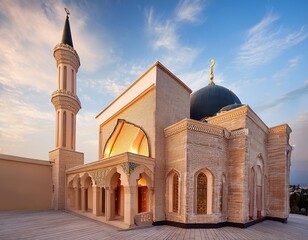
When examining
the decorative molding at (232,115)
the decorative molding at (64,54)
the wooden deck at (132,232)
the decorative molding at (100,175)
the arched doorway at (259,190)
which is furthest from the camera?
the decorative molding at (64,54)

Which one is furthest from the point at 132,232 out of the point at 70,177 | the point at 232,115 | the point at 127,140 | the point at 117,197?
the point at 70,177

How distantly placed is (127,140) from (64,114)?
677 cm

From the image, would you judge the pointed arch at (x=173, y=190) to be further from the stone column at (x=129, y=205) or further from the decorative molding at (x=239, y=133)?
the decorative molding at (x=239, y=133)

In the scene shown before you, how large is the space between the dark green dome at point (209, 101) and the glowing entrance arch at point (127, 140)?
5662 millimetres

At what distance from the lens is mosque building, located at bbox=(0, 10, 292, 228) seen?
8680 millimetres

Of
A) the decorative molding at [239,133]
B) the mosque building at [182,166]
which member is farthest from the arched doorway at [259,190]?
the decorative molding at [239,133]

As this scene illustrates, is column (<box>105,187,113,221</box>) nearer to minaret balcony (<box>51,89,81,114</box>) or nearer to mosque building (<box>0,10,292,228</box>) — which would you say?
mosque building (<box>0,10,292,228</box>)

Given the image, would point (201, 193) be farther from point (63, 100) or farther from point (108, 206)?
point (63, 100)

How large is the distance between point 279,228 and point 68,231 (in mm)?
9185

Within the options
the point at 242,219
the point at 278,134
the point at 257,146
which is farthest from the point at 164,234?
the point at 278,134

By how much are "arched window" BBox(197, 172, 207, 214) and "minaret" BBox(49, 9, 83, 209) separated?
1077 cm

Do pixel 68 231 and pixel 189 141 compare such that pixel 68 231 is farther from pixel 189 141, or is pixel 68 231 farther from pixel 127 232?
pixel 189 141

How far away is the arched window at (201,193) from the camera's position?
28.8ft

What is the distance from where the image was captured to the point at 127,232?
7727mm
